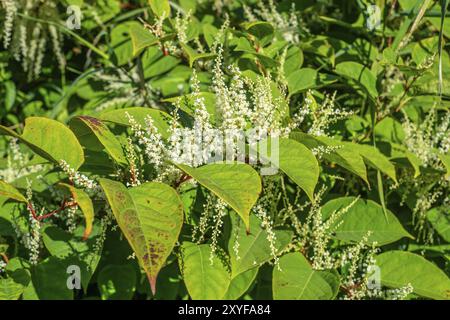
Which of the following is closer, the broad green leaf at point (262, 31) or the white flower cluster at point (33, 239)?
the white flower cluster at point (33, 239)

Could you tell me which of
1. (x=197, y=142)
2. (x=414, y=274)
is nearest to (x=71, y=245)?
(x=197, y=142)

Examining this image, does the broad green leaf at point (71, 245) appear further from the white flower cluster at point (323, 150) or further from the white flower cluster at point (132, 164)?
the white flower cluster at point (323, 150)

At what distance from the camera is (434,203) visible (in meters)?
2.11

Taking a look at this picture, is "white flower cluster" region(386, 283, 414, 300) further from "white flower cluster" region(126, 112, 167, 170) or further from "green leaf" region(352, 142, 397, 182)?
"white flower cluster" region(126, 112, 167, 170)

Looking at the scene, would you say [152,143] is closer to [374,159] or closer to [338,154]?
[338,154]

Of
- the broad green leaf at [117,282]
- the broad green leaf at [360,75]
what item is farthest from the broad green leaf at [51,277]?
the broad green leaf at [360,75]

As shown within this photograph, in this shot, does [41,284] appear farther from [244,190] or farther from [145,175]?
[244,190]

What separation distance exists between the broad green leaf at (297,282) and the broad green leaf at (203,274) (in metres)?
0.14

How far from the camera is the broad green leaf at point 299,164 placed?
1375 mm

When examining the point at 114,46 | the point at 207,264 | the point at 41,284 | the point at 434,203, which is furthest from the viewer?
the point at 114,46

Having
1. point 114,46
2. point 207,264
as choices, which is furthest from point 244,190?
point 114,46

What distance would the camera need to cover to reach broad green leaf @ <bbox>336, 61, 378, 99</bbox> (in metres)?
1.92

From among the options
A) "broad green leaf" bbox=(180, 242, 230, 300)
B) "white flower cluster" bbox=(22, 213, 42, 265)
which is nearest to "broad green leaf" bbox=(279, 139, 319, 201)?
"broad green leaf" bbox=(180, 242, 230, 300)
